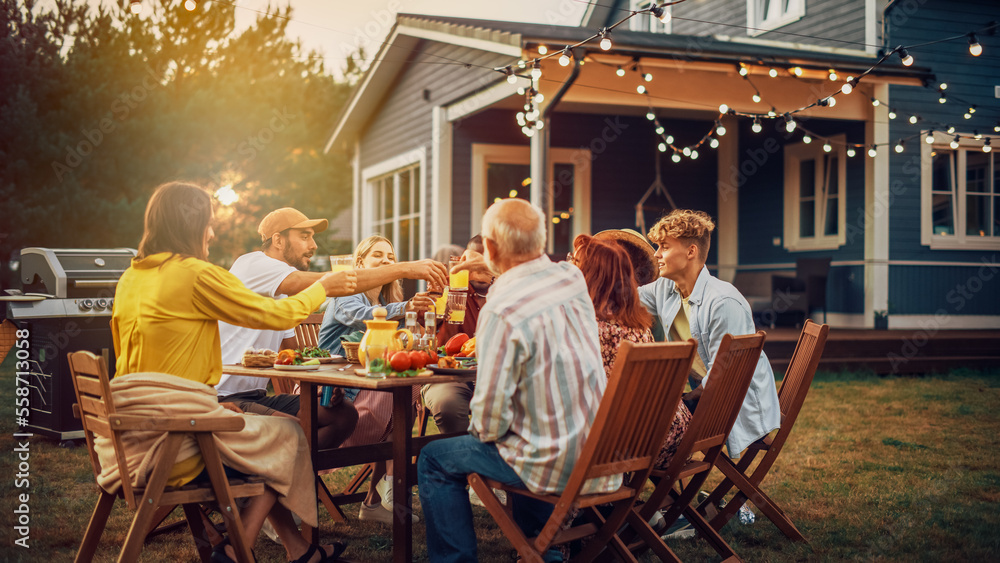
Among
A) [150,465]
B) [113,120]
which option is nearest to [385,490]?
[150,465]

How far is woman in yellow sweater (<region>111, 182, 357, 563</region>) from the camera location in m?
2.66

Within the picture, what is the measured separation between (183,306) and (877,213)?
9.85 meters

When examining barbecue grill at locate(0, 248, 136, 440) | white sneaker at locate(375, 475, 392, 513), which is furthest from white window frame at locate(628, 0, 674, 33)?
white sneaker at locate(375, 475, 392, 513)

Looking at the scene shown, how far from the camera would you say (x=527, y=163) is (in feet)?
37.2

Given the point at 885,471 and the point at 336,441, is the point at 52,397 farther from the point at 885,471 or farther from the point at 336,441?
the point at 885,471

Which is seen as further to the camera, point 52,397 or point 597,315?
point 52,397

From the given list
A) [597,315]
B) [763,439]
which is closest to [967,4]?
[763,439]

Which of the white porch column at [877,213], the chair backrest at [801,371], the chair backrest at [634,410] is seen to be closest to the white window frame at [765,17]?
the white porch column at [877,213]

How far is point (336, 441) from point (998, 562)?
2.90 meters

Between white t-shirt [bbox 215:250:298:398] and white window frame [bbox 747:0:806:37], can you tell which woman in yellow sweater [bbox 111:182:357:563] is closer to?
white t-shirt [bbox 215:250:298:398]

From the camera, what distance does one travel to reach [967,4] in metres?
11.4

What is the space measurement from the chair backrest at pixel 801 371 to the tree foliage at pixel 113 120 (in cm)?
1062

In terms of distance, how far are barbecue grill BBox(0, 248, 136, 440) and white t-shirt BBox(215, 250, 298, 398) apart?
251 centimetres

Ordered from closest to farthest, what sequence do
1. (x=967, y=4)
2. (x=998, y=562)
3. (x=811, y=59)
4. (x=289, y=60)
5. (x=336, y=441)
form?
(x=998, y=562) < (x=336, y=441) < (x=811, y=59) < (x=967, y=4) < (x=289, y=60)
